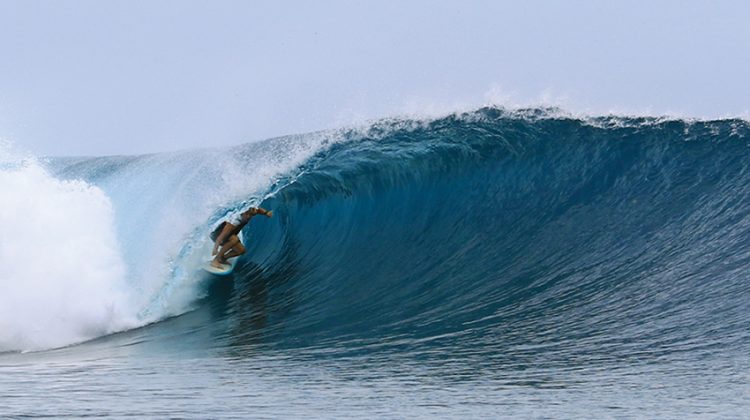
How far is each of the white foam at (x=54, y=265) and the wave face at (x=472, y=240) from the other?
42cm

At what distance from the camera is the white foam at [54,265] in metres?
9.81

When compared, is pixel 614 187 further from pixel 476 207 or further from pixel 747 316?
pixel 747 316

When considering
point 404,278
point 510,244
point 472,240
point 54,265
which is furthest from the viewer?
point 472,240

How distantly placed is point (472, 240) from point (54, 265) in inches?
188

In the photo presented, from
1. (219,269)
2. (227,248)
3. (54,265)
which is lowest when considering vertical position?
(54,265)

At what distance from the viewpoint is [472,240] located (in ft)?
38.6

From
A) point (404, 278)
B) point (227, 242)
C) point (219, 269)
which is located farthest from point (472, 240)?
point (219, 269)

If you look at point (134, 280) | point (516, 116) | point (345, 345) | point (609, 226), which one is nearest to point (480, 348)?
point (345, 345)

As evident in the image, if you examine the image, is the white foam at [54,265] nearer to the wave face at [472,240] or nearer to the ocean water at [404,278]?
the ocean water at [404,278]

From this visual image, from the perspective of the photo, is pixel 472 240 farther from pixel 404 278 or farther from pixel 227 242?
pixel 227 242

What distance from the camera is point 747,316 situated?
769cm

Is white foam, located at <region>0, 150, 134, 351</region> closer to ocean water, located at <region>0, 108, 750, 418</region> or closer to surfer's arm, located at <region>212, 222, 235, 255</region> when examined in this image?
ocean water, located at <region>0, 108, 750, 418</region>

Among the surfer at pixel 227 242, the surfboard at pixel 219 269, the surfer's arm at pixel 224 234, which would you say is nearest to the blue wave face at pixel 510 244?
the surfboard at pixel 219 269

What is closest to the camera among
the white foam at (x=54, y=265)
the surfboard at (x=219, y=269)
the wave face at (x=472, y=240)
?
the wave face at (x=472, y=240)
